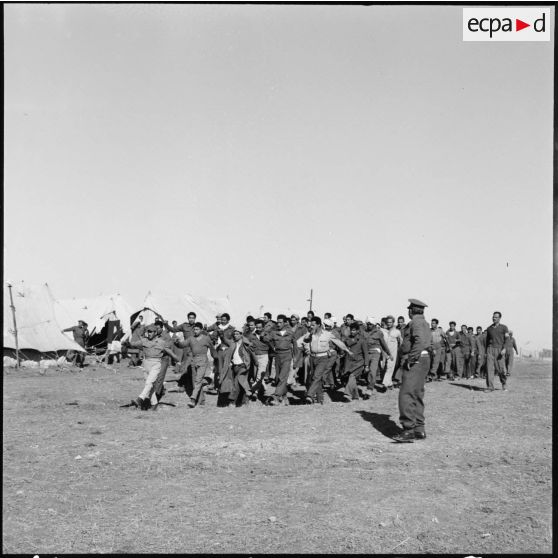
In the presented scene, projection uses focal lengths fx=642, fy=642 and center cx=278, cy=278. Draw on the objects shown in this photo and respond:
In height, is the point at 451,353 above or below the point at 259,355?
below

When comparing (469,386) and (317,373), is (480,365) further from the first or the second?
(317,373)

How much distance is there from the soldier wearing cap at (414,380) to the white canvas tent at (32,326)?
1645 cm

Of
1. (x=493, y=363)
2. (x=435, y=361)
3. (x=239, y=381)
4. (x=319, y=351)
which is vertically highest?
(x=319, y=351)

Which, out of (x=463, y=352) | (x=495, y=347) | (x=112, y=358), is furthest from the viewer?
(x=112, y=358)

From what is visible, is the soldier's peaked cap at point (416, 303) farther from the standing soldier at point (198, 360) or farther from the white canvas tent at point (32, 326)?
the white canvas tent at point (32, 326)

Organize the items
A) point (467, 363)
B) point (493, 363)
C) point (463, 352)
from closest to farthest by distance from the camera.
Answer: point (493, 363) → point (463, 352) → point (467, 363)

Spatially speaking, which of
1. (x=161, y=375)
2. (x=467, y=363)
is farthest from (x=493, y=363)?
(x=161, y=375)

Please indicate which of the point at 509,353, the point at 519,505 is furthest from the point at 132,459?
the point at 509,353

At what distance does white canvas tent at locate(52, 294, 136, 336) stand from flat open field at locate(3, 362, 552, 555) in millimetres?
17835

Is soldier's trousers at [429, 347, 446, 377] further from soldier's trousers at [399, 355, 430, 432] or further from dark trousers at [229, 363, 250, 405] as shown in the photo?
soldier's trousers at [399, 355, 430, 432]

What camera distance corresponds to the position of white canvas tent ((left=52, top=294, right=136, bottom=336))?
2905 centimetres

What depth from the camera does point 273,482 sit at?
6.60m

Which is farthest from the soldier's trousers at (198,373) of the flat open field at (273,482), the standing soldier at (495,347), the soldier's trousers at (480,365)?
the soldier's trousers at (480,365)

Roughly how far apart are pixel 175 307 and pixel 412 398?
20211mm
